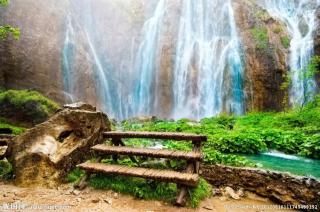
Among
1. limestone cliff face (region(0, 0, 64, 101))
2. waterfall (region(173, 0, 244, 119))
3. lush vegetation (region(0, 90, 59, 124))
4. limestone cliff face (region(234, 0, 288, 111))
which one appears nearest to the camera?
lush vegetation (region(0, 90, 59, 124))

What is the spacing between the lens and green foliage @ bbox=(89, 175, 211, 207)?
473 centimetres

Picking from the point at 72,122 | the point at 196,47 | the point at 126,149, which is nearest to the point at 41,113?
the point at 72,122

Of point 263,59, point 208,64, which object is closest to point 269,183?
point 208,64

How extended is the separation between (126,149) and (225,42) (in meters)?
17.4

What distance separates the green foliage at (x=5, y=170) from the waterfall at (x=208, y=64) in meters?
14.6

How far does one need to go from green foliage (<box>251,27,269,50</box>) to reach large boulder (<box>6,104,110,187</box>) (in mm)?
17094

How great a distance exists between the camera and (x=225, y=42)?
21047 mm

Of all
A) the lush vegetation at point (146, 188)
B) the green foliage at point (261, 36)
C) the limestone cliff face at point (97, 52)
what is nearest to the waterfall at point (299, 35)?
the limestone cliff face at point (97, 52)

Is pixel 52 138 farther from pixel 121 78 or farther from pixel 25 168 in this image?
pixel 121 78

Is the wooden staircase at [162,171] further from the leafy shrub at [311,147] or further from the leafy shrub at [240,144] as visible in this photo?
the leafy shrub at [311,147]

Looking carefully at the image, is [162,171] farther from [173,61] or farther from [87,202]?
[173,61]

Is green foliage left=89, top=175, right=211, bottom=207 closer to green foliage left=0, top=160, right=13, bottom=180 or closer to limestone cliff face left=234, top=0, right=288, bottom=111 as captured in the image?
green foliage left=0, top=160, right=13, bottom=180

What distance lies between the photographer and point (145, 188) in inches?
191

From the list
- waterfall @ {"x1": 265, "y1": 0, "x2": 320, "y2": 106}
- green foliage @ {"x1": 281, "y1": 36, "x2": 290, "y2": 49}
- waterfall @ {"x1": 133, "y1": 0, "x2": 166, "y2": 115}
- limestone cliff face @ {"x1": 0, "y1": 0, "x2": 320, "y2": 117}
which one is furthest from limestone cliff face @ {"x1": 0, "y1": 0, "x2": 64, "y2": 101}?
green foliage @ {"x1": 281, "y1": 36, "x2": 290, "y2": 49}
